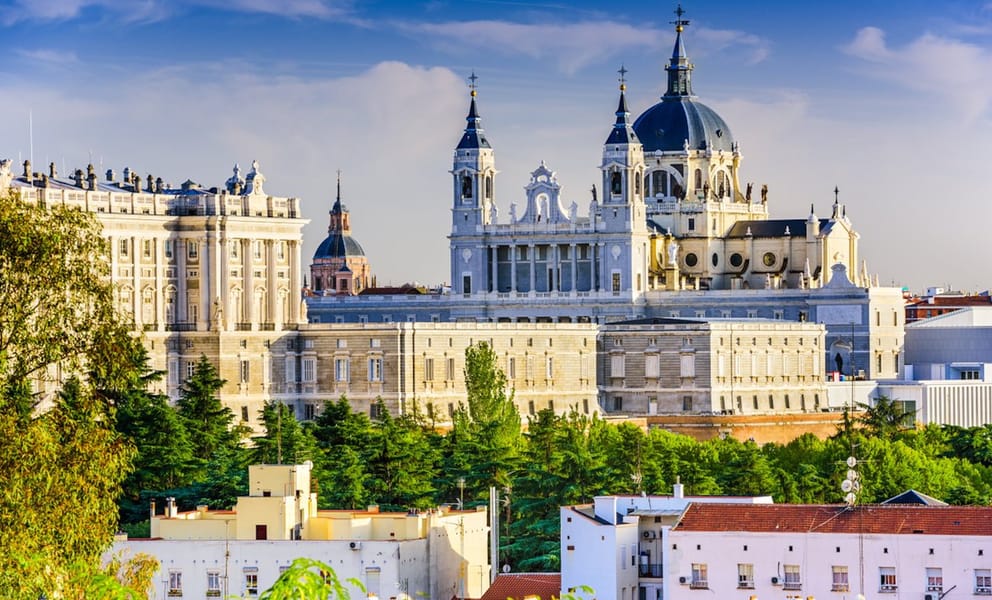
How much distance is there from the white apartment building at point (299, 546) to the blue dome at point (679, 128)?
4319 inches

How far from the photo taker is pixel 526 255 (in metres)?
174

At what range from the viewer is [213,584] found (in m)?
70.1

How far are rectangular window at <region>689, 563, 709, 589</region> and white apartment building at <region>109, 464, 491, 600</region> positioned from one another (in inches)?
273

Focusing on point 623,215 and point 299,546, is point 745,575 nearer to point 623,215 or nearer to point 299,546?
point 299,546

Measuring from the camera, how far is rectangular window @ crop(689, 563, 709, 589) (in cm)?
6700

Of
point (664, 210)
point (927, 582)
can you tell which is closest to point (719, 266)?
point (664, 210)

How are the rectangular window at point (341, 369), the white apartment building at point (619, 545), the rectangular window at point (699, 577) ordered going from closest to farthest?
the rectangular window at point (699, 577) < the white apartment building at point (619, 545) < the rectangular window at point (341, 369)

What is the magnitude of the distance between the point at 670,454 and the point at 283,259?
29.5 metres

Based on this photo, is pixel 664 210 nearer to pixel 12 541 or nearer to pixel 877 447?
pixel 877 447

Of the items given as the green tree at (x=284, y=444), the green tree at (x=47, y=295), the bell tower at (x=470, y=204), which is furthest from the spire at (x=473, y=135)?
the green tree at (x=47, y=295)

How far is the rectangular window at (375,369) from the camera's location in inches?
5133

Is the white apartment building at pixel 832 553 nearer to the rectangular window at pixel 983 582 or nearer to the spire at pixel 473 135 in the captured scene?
the rectangular window at pixel 983 582

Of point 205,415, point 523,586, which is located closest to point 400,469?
A: point 205,415

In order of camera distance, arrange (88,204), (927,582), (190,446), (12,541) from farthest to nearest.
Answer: (88,204), (190,446), (927,582), (12,541)
